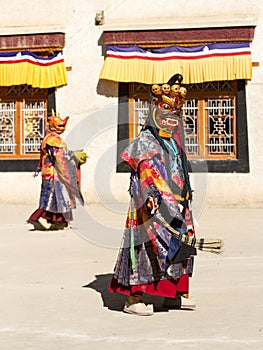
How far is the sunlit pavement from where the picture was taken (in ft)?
15.0

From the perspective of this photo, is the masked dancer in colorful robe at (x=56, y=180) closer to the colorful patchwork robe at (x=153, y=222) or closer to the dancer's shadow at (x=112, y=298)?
the dancer's shadow at (x=112, y=298)

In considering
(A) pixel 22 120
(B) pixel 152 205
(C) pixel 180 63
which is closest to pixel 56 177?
(C) pixel 180 63

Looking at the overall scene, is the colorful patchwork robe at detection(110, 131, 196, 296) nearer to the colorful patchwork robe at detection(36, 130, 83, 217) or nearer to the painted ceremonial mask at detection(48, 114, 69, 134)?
the colorful patchwork robe at detection(36, 130, 83, 217)

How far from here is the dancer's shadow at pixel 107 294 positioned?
5.60 metres

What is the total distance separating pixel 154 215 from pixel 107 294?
1.09 m

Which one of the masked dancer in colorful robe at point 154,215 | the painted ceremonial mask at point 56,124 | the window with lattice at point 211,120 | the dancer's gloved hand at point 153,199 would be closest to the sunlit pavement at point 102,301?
the masked dancer in colorful robe at point 154,215

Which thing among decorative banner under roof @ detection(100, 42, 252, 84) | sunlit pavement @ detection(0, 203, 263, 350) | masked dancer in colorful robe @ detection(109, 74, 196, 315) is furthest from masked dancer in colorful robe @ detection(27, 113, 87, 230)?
masked dancer in colorful robe @ detection(109, 74, 196, 315)

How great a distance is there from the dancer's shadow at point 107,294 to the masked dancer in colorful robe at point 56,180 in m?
3.64

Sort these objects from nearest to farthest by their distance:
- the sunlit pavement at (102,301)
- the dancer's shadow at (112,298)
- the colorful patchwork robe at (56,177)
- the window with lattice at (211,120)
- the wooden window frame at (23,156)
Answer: the sunlit pavement at (102,301) < the dancer's shadow at (112,298) < the colorful patchwork robe at (56,177) < the window with lattice at (211,120) < the wooden window frame at (23,156)

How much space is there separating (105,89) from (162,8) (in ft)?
5.95

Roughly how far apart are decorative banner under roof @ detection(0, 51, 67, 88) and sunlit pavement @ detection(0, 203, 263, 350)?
4813mm

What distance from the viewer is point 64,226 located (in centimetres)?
1073

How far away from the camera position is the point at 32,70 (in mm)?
13984

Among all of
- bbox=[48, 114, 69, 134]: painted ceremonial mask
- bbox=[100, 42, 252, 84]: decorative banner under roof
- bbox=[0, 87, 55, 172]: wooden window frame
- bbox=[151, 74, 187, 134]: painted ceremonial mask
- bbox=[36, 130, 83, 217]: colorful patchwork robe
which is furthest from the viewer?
bbox=[0, 87, 55, 172]: wooden window frame
